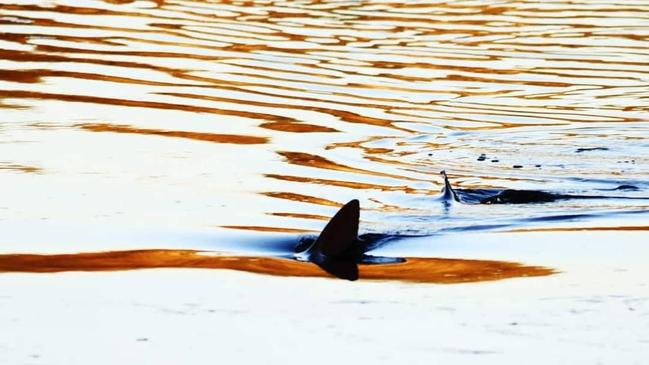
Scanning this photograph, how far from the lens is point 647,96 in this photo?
9953 millimetres

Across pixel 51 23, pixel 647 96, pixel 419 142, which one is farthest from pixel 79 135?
pixel 51 23

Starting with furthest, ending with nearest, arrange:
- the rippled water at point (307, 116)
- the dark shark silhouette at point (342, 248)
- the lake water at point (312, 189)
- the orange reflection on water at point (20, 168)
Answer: the orange reflection on water at point (20, 168), the rippled water at point (307, 116), the dark shark silhouette at point (342, 248), the lake water at point (312, 189)

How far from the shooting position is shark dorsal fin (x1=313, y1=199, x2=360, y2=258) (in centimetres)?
493

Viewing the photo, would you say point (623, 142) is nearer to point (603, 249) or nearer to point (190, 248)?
point (603, 249)

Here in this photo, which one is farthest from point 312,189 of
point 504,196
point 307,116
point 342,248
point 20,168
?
point 307,116

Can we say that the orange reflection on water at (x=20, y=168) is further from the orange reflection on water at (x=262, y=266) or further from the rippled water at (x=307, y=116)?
the orange reflection on water at (x=262, y=266)

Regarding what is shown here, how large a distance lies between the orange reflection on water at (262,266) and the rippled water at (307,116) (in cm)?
23

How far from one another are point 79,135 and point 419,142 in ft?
5.66

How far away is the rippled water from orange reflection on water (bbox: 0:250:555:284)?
23 cm

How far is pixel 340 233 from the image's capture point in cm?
503

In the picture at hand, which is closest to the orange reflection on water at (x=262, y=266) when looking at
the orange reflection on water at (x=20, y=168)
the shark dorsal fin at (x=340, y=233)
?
the shark dorsal fin at (x=340, y=233)

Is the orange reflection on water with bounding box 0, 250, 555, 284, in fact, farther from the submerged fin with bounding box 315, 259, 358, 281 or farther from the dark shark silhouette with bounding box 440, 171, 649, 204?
the dark shark silhouette with bounding box 440, 171, 649, 204

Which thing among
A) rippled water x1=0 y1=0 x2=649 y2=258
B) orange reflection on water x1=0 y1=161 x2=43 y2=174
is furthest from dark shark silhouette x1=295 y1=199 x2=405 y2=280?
orange reflection on water x1=0 y1=161 x2=43 y2=174

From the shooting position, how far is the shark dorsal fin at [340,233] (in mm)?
4926
